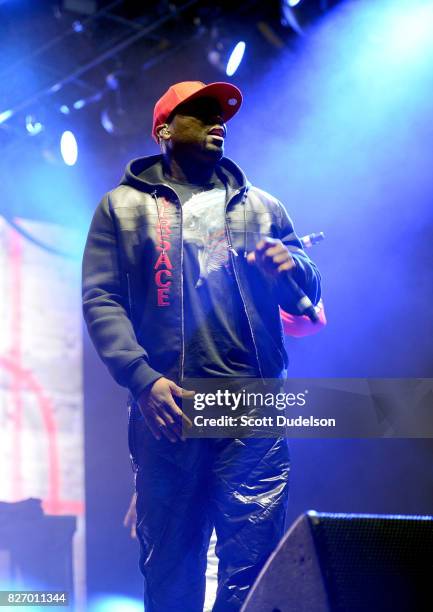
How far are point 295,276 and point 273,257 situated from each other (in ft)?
0.36

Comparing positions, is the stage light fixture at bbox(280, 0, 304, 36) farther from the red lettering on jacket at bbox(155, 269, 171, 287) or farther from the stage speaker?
the stage speaker

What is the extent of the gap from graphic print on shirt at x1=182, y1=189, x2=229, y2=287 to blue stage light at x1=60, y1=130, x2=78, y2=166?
92.1 inches

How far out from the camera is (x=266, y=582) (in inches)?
54.4

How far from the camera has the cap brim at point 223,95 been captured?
7.33 feet

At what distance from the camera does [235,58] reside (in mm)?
3971

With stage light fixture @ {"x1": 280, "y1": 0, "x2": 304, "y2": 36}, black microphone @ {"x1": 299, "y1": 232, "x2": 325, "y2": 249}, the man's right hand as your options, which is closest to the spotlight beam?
stage light fixture @ {"x1": 280, "y1": 0, "x2": 304, "y2": 36}

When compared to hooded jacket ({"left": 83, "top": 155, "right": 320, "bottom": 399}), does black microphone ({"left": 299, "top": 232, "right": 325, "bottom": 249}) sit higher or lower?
higher

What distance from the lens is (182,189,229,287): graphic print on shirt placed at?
2.13 m

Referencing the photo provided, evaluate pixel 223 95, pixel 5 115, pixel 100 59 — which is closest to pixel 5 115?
pixel 5 115

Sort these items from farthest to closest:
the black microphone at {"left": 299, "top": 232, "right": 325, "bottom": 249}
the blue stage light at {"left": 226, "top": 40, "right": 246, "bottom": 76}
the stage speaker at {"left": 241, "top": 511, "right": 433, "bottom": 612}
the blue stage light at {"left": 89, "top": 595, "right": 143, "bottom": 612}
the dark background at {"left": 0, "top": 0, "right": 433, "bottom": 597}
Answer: the blue stage light at {"left": 89, "top": 595, "right": 143, "bottom": 612} < the blue stage light at {"left": 226, "top": 40, "right": 246, "bottom": 76} < the dark background at {"left": 0, "top": 0, "right": 433, "bottom": 597} < the black microphone at {"left": 299, "top": 232, "right": 325, "bottom": 249} < the stage speaker at {"left": 241, "top": 511, "right": 433, "bottom": 612}

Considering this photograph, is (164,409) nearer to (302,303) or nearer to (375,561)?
(302,303)

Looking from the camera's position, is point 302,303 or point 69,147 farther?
point 69,147

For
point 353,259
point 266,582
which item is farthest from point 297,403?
point 353,259

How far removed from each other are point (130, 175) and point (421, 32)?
2003 millimetres
